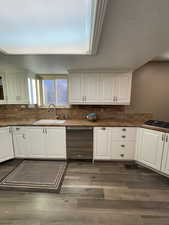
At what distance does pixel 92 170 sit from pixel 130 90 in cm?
200

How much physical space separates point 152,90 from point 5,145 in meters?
3.75

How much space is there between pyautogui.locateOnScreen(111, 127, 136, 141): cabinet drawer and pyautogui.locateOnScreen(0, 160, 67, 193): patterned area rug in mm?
1314

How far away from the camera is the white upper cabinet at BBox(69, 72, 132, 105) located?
2.66 meters

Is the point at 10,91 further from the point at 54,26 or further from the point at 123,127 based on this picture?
the point at 123,127

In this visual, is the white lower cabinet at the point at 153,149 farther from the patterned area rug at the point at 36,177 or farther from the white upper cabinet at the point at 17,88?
the white upper cabinet at the point at 17,88

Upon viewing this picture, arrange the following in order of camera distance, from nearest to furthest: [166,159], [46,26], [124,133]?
[46,26] < [166,159] < [124,133]

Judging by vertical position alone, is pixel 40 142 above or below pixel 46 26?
below

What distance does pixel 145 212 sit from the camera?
1.50 m

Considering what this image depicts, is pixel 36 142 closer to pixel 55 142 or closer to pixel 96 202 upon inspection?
pixel 55 142

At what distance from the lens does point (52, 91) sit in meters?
3.11

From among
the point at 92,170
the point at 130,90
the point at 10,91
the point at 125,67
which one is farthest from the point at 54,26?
the point at 92,170

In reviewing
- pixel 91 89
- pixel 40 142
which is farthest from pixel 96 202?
pixel 91 89

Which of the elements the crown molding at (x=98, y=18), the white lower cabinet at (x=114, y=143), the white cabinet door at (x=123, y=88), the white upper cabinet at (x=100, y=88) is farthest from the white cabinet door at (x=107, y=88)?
the crown molding at (x=98, y=18)

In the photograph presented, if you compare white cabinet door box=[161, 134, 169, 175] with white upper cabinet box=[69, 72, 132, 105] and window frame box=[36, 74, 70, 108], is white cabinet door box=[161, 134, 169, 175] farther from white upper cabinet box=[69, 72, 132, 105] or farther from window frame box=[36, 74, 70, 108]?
window frame box=[36, 74, 70, 108]
